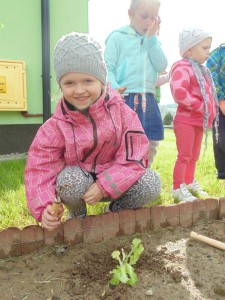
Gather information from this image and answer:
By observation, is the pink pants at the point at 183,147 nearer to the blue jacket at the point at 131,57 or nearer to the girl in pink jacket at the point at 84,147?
the blue jacket at the point at 131,57

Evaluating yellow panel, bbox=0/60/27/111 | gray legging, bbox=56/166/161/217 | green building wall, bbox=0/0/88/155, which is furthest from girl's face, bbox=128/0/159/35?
yellow panel, bbox=0/60/27/111

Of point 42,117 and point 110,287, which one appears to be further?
point 42,117

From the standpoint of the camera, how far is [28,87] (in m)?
4.80

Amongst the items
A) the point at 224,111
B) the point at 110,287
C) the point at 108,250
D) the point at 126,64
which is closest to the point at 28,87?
the point at 126,64

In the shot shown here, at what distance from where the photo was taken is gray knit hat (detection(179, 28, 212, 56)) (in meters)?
2.76

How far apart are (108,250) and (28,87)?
11.3ft

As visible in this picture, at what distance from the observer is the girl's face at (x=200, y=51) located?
2814 millimetres

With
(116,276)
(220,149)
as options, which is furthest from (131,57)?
(116,276)

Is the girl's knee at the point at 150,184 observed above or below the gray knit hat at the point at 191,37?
below

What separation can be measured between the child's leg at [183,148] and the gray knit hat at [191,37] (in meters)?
0.65

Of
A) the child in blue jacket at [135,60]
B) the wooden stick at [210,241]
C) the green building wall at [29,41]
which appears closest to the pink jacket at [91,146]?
the wooden stick at [210,241]

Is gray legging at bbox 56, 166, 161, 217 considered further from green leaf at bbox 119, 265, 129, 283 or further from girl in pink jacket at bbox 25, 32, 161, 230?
green leaf at bbox 119, 265, 129, 283

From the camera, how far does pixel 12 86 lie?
453cm

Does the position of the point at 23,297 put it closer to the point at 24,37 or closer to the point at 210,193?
the point at 210,193
